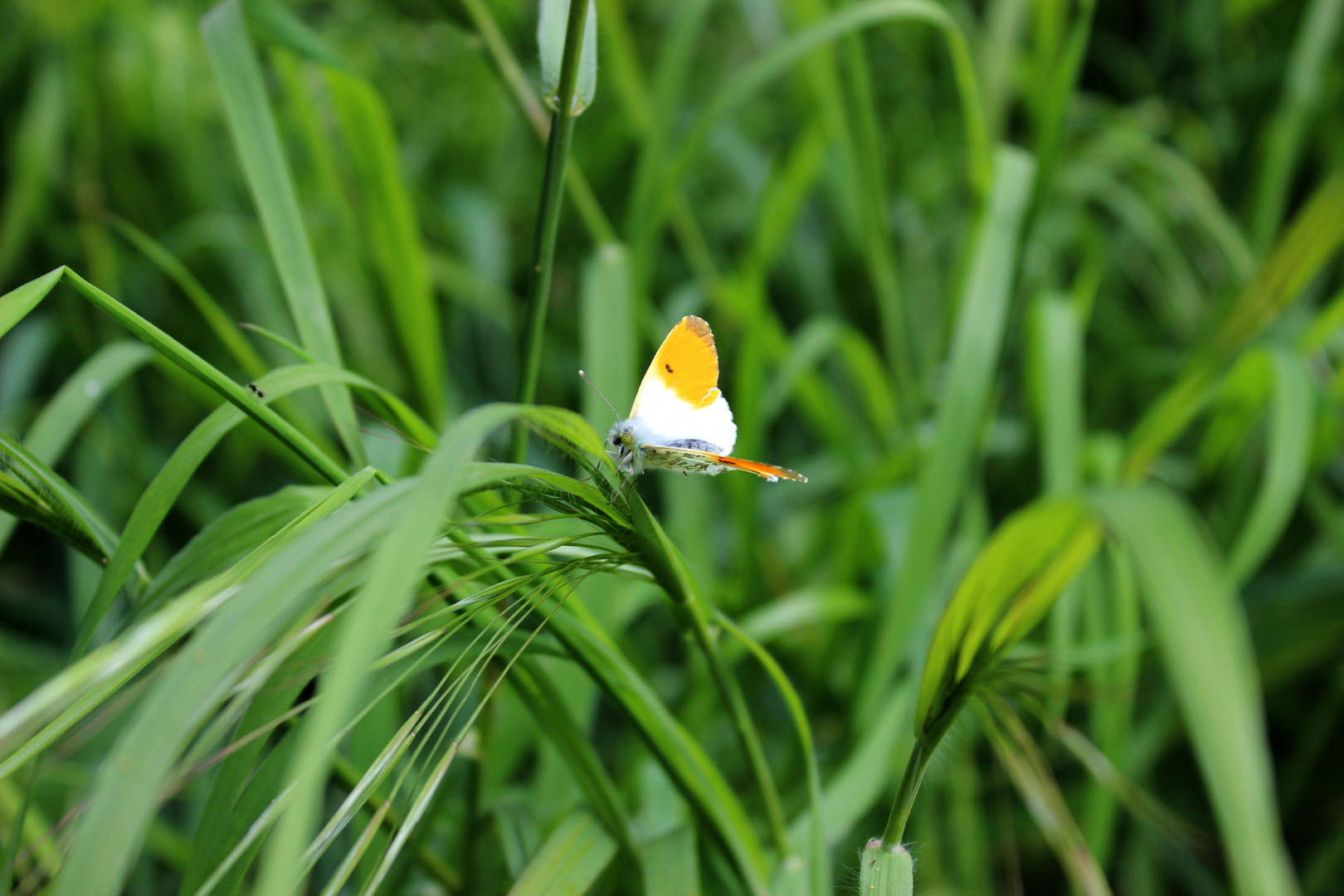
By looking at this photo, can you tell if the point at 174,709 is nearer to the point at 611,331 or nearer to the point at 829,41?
the point at 611,331

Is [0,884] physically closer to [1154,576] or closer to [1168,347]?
[1154,576]

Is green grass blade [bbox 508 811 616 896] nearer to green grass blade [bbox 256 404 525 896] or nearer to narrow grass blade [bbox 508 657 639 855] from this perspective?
narrow grass blade [bbox 508 657 639 855]

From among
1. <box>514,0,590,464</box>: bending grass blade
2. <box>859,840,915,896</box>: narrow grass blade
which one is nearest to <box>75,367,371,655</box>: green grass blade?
<box>514,0,590,464</box>: bending grass blade

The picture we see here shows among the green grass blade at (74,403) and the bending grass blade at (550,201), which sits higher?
the bending grass blade at (550,201)

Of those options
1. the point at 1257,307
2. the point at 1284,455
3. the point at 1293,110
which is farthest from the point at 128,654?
the point at 1293,110

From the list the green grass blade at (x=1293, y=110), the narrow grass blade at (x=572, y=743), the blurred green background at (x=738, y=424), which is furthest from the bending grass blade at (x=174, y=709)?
the green grass blade at (x=1293, y=110)

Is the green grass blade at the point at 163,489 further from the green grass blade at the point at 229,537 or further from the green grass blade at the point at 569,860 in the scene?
the green grass blade at the point at 569,860

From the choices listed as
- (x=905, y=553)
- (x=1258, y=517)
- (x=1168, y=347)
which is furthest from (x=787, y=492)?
(x=1168, y=347)
